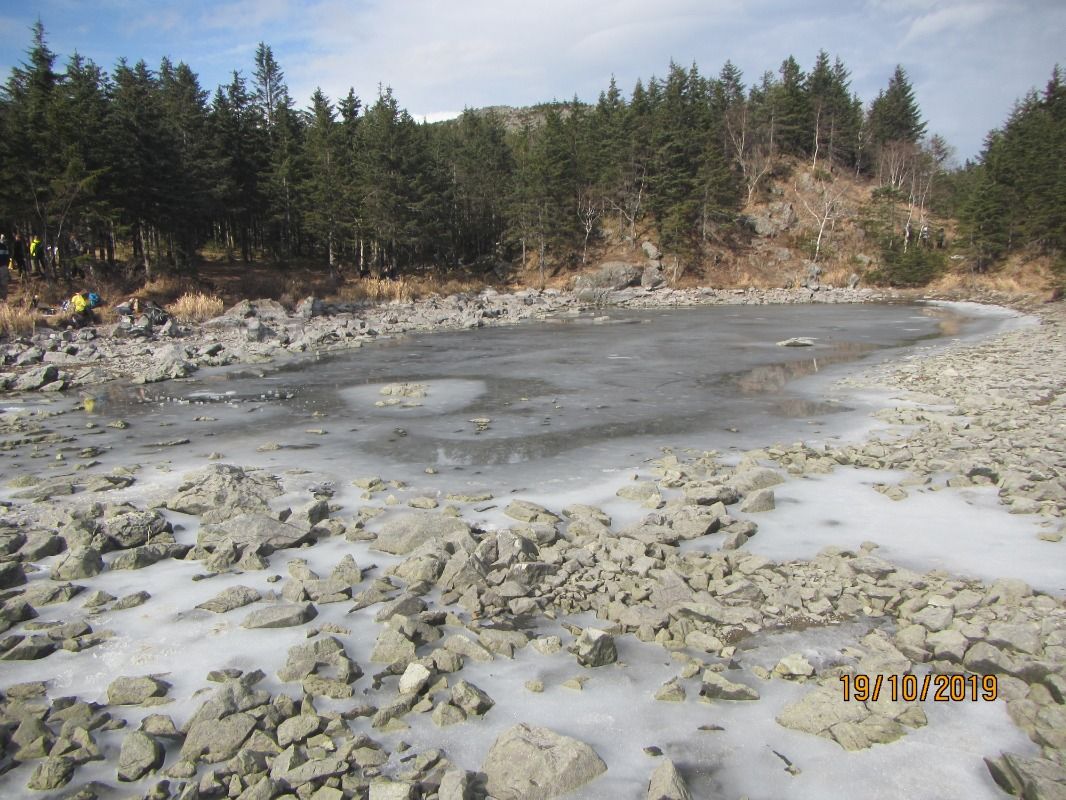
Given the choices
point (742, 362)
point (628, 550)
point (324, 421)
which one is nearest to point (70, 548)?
point (628, 550)

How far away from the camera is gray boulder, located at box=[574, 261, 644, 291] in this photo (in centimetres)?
5581

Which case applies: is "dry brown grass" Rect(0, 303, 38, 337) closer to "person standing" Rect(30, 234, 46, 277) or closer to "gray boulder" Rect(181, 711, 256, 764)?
"person standing" Rect(30, 234, 46, 277)

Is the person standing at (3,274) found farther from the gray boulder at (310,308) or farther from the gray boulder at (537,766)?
the gray boulder at (537,766)

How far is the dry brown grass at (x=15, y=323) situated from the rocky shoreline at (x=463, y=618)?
20.6 m

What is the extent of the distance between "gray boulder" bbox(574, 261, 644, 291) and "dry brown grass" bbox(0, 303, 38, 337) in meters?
38.9

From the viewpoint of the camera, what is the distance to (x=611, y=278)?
56.3 meters

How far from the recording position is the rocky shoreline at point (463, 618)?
3732 millimetres

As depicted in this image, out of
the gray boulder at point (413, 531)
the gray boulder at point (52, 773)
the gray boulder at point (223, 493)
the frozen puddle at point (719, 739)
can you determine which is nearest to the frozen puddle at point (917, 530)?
the frozen puddle at point (719, 739)

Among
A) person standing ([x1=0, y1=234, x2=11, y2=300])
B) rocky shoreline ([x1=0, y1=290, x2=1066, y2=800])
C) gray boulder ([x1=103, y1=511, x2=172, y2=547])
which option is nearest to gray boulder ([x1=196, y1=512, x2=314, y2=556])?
Answer: rocky shoreline ([x1=0, y1=290, x2=1066, y2=800])

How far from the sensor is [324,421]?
13258 mm

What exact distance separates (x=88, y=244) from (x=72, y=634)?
4176 cm

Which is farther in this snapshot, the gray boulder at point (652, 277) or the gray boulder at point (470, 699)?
the gray boulder at point (652, 277)

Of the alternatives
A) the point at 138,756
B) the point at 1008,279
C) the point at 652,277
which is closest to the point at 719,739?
the point at 138,756

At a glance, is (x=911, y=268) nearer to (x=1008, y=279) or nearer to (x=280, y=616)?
(x=1008, y=279)
